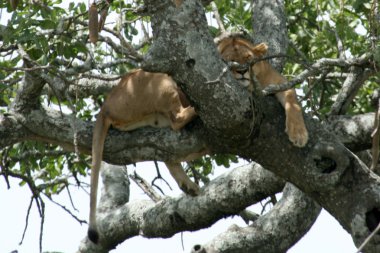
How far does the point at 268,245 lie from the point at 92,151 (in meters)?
1.37

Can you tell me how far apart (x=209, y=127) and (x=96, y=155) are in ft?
3.24

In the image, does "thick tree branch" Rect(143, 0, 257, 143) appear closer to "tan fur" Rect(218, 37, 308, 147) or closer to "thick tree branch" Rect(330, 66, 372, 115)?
"tan fur" Rect(218, 37, 308, 147)

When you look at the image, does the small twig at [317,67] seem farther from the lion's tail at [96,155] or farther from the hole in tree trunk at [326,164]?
the lion's tail at [96,155]

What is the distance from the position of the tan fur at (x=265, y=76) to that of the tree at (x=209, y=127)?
0.24 ft

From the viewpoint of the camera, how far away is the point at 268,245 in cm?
594

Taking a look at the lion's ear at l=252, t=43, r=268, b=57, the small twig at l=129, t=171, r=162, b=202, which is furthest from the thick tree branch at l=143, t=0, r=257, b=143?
the small twig at l=129, t=171, r=162, b=202

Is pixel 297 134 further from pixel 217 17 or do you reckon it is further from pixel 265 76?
pixel 217 17

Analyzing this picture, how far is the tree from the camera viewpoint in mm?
4828

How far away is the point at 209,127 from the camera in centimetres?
507

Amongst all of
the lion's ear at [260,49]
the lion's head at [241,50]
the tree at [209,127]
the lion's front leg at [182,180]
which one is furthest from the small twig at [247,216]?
the lion's ear at [260,49]

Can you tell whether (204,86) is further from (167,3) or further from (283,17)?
(283,17)

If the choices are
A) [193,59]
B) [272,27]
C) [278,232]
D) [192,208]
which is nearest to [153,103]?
[192,208]

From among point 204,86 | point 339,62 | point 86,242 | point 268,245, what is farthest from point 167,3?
point 86,242

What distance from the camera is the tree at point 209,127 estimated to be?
15.8 ft
